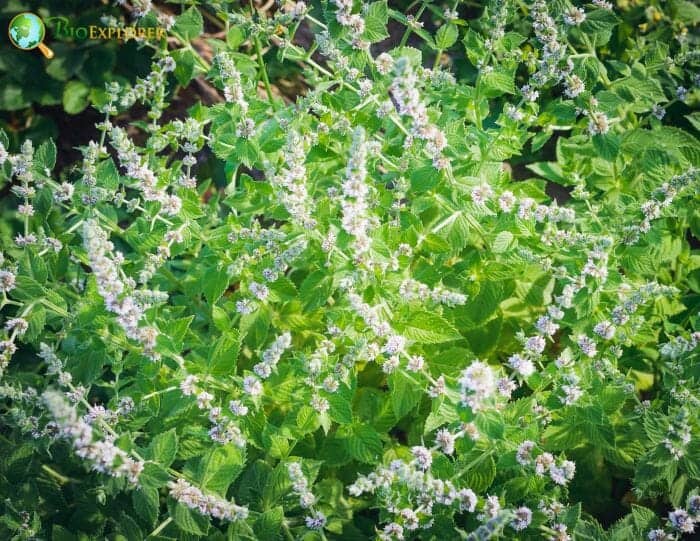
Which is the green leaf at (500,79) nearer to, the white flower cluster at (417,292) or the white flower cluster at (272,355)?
the white flower cluster at (417,292)

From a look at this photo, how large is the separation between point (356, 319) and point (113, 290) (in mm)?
1177

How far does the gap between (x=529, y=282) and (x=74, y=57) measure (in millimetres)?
4218

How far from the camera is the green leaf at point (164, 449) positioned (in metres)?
2.65

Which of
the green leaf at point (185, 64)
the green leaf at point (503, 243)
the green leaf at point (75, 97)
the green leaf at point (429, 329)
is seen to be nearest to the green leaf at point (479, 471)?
the green leaf at point (429, 329)

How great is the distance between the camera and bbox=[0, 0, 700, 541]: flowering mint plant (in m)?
2.73

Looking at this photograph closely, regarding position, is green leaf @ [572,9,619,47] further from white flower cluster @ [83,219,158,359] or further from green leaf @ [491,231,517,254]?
white flower cluster @ [83,219,158,359]

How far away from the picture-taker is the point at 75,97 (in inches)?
201

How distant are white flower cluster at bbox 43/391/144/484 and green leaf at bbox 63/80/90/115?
11.3 feet

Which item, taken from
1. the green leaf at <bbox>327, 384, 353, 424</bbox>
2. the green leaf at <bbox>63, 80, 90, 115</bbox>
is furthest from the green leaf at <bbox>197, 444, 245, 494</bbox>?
the green leaf at <bbox>63, 80, 90, 115</bbox>

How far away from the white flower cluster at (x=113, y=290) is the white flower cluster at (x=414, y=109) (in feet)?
4.53

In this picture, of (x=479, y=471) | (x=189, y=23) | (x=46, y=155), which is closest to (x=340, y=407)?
(x=479, y=471)

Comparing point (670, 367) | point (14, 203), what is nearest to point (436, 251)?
point (670, 367)

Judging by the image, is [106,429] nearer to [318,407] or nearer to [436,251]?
[318,407]

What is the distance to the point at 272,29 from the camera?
3270mm
